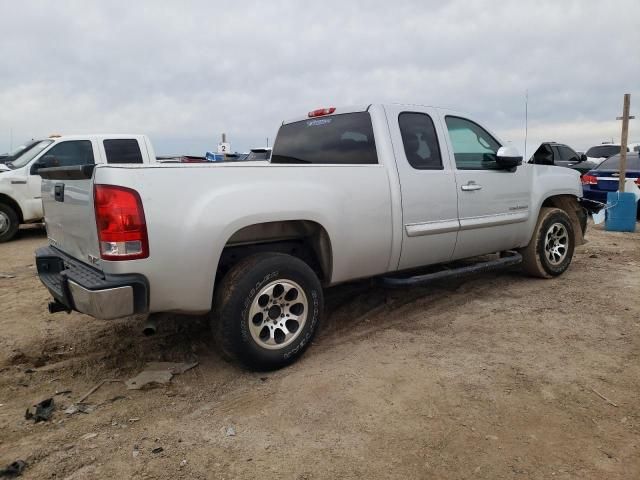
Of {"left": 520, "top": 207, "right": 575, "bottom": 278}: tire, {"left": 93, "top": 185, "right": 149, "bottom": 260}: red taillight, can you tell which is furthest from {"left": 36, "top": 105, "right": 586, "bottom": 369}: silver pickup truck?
{"left": 520, "top": 207, "right": 575, "bottom": 278}: tire

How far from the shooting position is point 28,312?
483cm

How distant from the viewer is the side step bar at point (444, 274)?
4086 mm

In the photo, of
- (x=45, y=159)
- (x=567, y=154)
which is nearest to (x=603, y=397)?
(x=45, y=159)

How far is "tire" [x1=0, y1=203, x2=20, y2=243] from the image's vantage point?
897 centimetres

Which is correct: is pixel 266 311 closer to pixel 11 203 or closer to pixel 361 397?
pixel 361 397

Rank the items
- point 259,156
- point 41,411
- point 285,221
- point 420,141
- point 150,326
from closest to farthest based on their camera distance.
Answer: point 41,411
point 150,326
point 285,221
point 420,141
point 259,156

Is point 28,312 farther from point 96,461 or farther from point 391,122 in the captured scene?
point 391,122

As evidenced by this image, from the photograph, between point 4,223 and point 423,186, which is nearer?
point 423,186

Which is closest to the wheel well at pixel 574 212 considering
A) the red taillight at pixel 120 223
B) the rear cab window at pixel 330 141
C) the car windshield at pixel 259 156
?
the rear cab window at pixel 330 141

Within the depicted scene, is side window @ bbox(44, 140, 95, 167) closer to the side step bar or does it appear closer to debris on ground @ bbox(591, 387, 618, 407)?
the side step bar

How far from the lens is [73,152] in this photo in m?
8.95

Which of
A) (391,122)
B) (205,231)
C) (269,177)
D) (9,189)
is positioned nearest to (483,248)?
(391,122)

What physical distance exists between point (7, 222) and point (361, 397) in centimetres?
852

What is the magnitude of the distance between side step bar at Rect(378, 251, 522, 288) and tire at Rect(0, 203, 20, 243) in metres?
7.82
